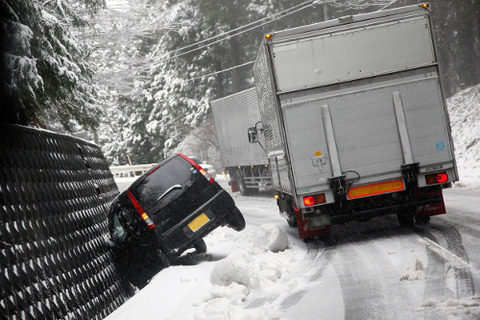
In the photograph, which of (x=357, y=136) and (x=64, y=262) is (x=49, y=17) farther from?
(x=357, y=136)

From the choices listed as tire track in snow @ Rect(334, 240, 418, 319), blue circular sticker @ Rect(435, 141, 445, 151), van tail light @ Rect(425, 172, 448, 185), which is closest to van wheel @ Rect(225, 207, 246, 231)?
tire track in snow @ Rect(334, 240, 418, 319)

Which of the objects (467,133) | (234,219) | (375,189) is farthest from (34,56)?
(467,133)

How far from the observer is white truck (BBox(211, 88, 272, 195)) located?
21.9 m

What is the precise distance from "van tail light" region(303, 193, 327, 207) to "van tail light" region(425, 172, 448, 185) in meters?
1.72

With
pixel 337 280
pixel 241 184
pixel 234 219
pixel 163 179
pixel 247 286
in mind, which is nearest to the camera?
pixel 247 286

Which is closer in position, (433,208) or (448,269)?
(448,269)

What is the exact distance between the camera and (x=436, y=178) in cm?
925

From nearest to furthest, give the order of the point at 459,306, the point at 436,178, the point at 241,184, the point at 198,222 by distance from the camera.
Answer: the point at 459,306 → the point at 436,178 → the point at 198,222 → the point at 241,184

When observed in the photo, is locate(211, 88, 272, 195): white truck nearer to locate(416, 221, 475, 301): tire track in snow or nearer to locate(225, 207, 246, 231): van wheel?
locate(225, 207, 246, 231): van wheel

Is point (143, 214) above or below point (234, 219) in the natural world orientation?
above

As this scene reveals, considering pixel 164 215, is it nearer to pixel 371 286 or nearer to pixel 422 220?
pixel 371 286

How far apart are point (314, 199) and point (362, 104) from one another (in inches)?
68.7

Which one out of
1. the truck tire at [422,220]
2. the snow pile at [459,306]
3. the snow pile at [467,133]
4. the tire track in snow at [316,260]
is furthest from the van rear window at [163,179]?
the snow pile at [467,133]

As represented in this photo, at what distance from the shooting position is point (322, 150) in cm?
920
